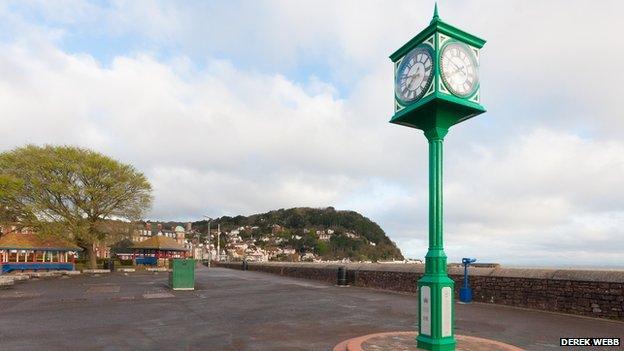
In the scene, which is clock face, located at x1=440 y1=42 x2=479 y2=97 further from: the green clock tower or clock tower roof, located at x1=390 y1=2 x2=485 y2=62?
clock tower roof, located at x1=390 y1=2 x2=485 y2=62

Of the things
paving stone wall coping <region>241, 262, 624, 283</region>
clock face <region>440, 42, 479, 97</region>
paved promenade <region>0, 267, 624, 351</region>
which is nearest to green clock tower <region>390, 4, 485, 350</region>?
clock face <region>440, 42, 479, 97</region>

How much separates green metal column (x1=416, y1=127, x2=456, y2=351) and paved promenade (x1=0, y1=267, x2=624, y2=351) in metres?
1.74

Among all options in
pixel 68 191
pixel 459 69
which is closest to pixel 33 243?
pixel 68 191

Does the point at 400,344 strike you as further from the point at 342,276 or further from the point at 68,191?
the point at 68,191

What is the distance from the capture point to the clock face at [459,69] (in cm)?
761

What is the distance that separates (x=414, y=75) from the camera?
26.5 ft

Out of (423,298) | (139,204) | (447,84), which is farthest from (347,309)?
(139,204)

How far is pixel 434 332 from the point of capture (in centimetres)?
720

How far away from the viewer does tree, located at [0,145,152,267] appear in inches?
1674

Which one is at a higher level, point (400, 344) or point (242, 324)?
point (400, 344)

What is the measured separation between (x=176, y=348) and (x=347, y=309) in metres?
6.35

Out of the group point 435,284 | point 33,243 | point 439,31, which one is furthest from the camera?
point 33,243

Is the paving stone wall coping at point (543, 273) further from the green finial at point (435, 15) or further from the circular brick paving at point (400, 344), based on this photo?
the green finial at point (435, 15)

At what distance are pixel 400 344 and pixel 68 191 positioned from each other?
4339 centimetres
